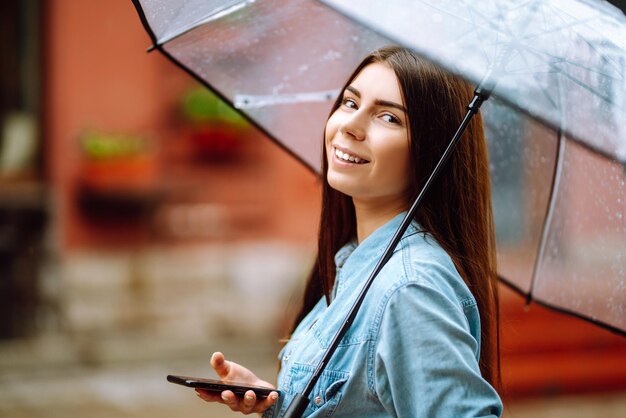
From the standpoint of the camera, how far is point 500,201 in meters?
2.82

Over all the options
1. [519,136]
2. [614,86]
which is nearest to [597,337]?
[519,136]

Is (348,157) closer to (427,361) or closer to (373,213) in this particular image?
A: (373,213)

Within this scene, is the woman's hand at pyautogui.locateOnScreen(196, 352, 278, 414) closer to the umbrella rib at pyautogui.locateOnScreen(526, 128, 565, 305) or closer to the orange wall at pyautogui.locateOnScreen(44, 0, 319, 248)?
the umbrella rib at pyautogui.locateOnScreen(526, 128, 565, 305)

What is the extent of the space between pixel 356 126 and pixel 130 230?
634 centimetres

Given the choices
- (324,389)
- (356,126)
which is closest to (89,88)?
(356,126)

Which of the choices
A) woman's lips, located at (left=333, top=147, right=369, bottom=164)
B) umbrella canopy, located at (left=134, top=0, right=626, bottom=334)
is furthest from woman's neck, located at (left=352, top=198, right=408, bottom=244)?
umbrella canopy, located at (left=134, top=0, right=626, bottom=334)

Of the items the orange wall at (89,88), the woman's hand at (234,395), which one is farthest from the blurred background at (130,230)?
the woman's hand at (234,395)

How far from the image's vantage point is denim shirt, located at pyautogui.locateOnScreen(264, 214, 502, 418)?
5.55 feet

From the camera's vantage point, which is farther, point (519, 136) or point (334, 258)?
point (519, 136)

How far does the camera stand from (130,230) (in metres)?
8.11

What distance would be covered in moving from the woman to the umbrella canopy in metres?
0.12

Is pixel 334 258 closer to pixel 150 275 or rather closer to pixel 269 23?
pixel 269 23

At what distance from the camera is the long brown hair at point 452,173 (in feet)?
6.46

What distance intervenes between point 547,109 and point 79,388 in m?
5.60
